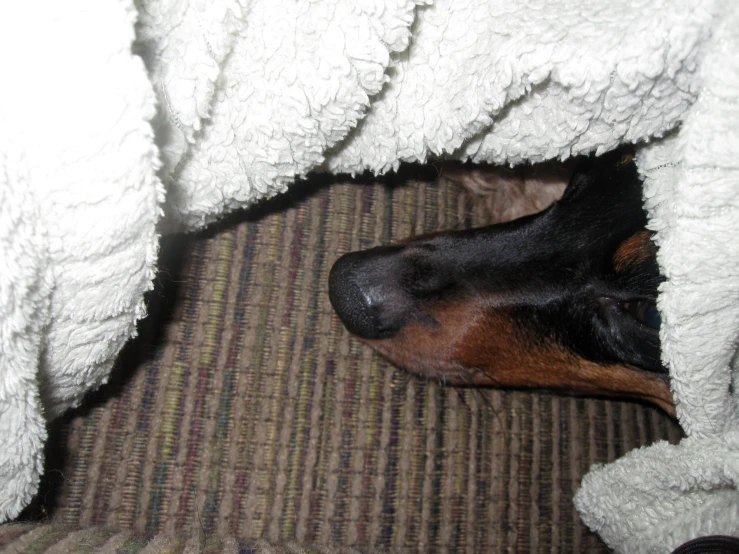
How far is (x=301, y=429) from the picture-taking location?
1.11 m

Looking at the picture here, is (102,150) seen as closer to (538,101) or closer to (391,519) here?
(538,101)

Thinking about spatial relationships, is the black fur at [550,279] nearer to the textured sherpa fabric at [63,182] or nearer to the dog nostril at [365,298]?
the dog nostril at [365,298]

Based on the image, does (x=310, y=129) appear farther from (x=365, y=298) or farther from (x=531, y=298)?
(x=531, y=298)

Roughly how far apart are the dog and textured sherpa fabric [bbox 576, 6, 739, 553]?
132mm

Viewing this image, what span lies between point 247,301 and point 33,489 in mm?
509

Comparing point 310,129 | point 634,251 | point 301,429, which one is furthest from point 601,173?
point 301,429

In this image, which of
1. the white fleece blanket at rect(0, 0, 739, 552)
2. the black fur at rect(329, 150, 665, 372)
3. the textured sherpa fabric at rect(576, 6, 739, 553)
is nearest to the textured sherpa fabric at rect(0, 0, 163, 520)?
the white fleece blanket at rect(0, 0, 739, 552)

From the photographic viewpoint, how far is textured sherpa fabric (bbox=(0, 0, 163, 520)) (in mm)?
513

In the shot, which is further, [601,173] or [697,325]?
[601,173]

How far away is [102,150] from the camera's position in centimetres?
55

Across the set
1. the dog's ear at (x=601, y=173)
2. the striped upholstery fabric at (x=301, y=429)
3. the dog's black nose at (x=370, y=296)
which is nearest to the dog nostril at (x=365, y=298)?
the dog's black nose at (x=370, y=296)

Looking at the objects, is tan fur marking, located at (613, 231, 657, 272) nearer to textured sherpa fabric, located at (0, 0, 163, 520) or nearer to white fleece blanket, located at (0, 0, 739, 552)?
white fleece blanket, located at (0, 0, 739, 552)

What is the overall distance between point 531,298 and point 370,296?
0.30 m

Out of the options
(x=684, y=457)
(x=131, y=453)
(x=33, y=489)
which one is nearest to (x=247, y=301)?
(x=131, y=453)
